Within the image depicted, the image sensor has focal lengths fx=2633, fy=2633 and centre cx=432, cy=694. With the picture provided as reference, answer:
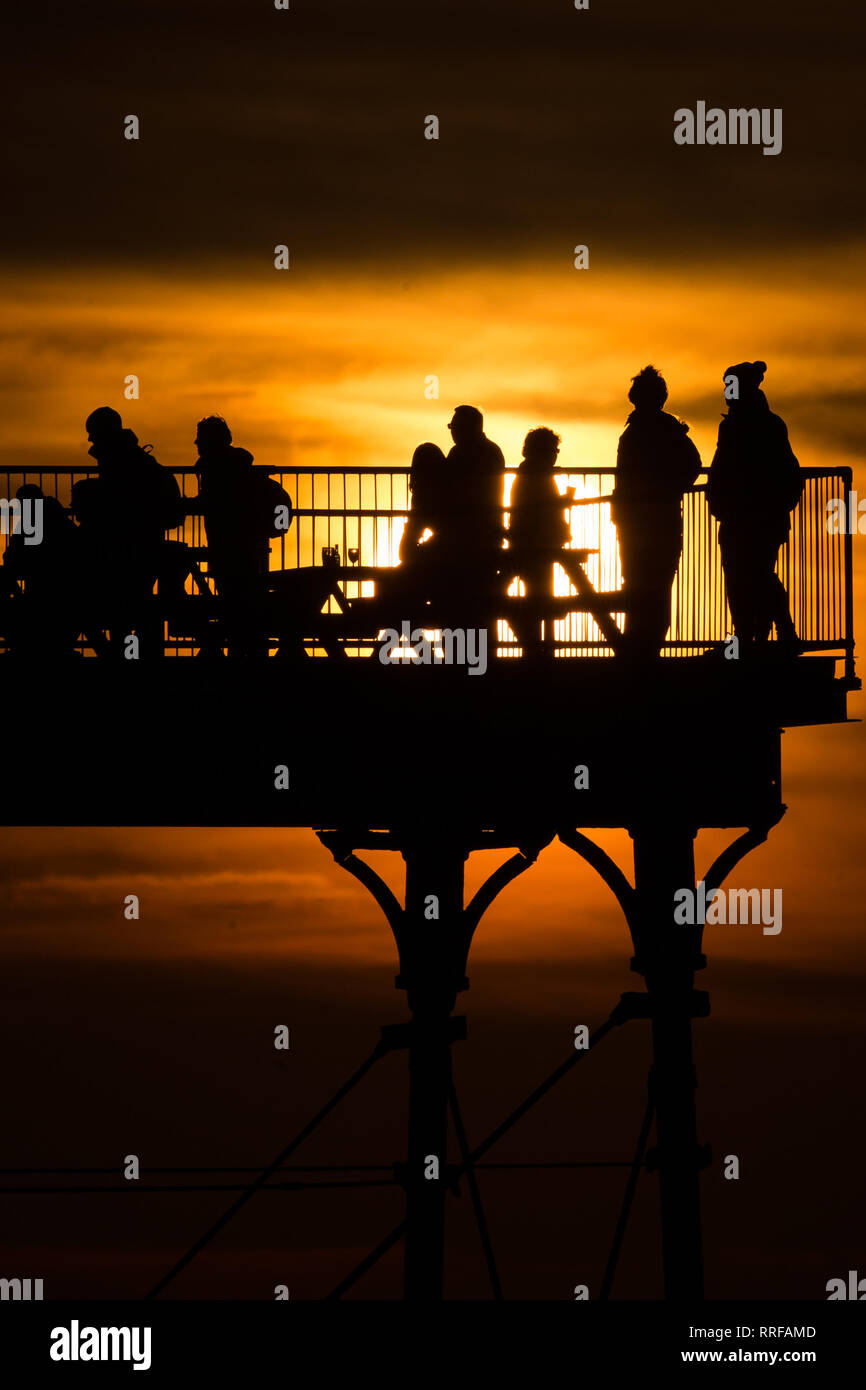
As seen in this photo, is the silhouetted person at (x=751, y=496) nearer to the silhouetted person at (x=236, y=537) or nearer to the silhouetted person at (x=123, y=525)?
the silhouetted person at (x=236, y=537)

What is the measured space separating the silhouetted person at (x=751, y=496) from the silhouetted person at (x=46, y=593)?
568 centimetres

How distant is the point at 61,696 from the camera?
22859 mm

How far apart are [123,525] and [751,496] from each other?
5.46 meters

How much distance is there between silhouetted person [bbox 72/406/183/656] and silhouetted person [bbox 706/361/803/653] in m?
4.79

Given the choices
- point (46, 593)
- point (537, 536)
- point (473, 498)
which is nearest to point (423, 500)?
point (473, 498)

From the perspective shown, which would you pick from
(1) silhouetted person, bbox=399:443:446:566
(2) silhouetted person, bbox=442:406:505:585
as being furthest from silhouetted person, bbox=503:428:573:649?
(1) silhouetted person, bbox=399:443:446:566

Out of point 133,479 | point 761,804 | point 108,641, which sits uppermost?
point 133,479

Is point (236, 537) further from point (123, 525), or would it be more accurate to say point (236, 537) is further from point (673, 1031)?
point (673, 1031)

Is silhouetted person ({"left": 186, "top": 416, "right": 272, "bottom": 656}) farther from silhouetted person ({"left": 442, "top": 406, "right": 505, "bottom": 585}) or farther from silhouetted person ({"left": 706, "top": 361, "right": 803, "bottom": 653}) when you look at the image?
silhouetted person ({"left": 706, "top": 361, "right": 803, "bottom": 653})

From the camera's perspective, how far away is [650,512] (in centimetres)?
2261

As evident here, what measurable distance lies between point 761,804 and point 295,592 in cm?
471

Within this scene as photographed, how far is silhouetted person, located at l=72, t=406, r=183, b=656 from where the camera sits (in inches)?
888
